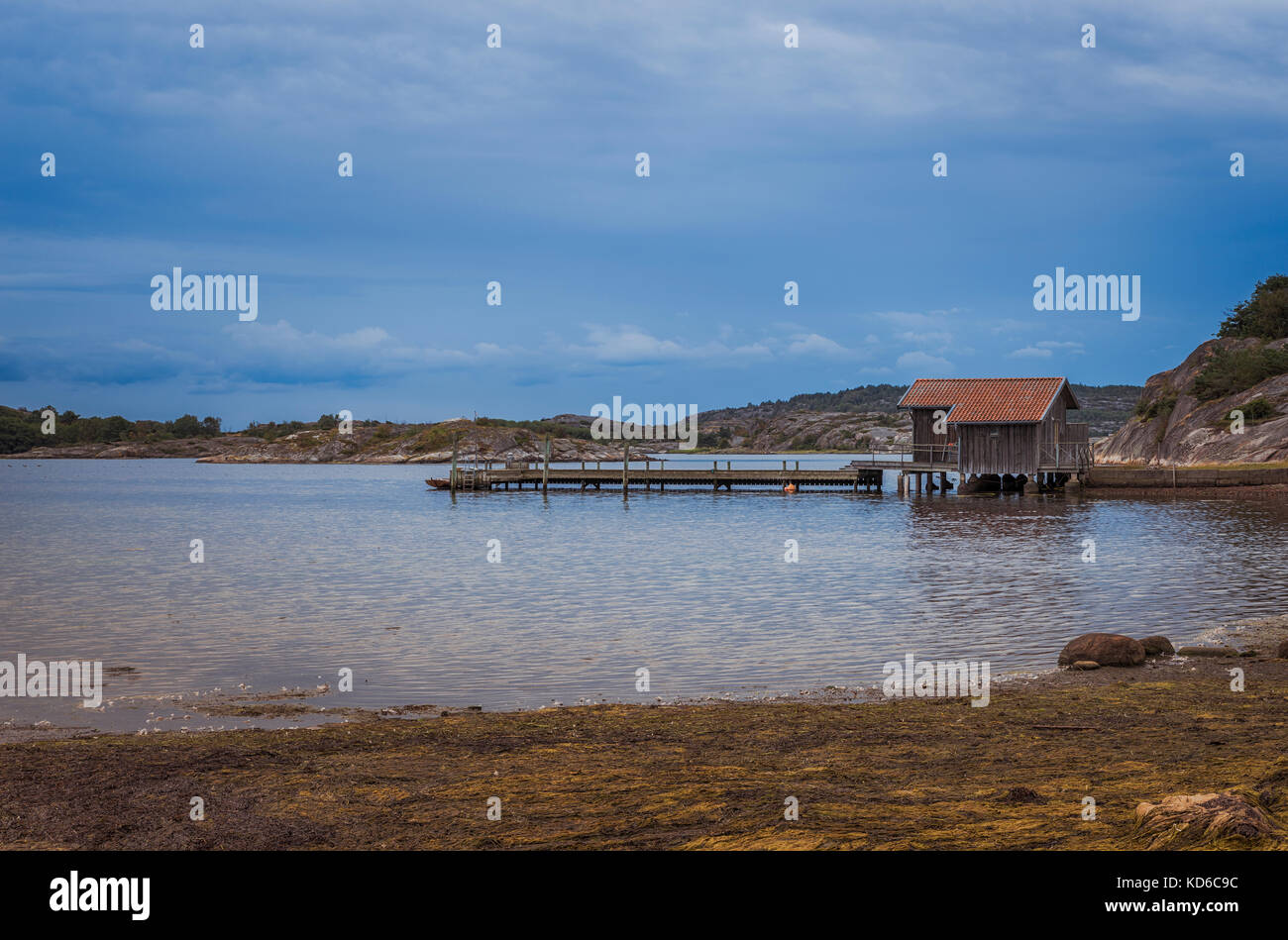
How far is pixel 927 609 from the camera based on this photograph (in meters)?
22.3

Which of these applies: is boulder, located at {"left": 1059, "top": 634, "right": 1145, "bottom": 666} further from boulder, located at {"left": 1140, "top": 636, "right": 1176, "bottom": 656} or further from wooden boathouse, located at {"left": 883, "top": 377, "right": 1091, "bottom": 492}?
wooden boathouse, located at {"left": 883, "top": 377, "right": 1091, "bottom": 492}

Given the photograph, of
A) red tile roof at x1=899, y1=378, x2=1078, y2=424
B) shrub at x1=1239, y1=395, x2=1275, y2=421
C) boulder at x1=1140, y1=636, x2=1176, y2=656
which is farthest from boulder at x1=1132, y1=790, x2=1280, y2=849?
shrub at x1=1239, y1=395, x2=1275, y2=421

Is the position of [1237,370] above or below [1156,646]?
above

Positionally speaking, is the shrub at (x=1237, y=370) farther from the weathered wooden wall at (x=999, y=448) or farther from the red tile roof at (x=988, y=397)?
the weathered wooden wall at (x=999, y=448)

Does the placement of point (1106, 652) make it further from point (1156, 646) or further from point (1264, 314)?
point (1264, 314)

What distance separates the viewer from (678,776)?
8695mm

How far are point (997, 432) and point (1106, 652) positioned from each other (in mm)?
53413

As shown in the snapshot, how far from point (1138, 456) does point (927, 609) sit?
68.7m

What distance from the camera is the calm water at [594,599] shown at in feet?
51.5

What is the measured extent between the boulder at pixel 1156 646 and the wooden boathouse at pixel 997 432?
166 ft

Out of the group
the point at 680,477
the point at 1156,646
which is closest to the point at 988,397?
the point at 680,477
